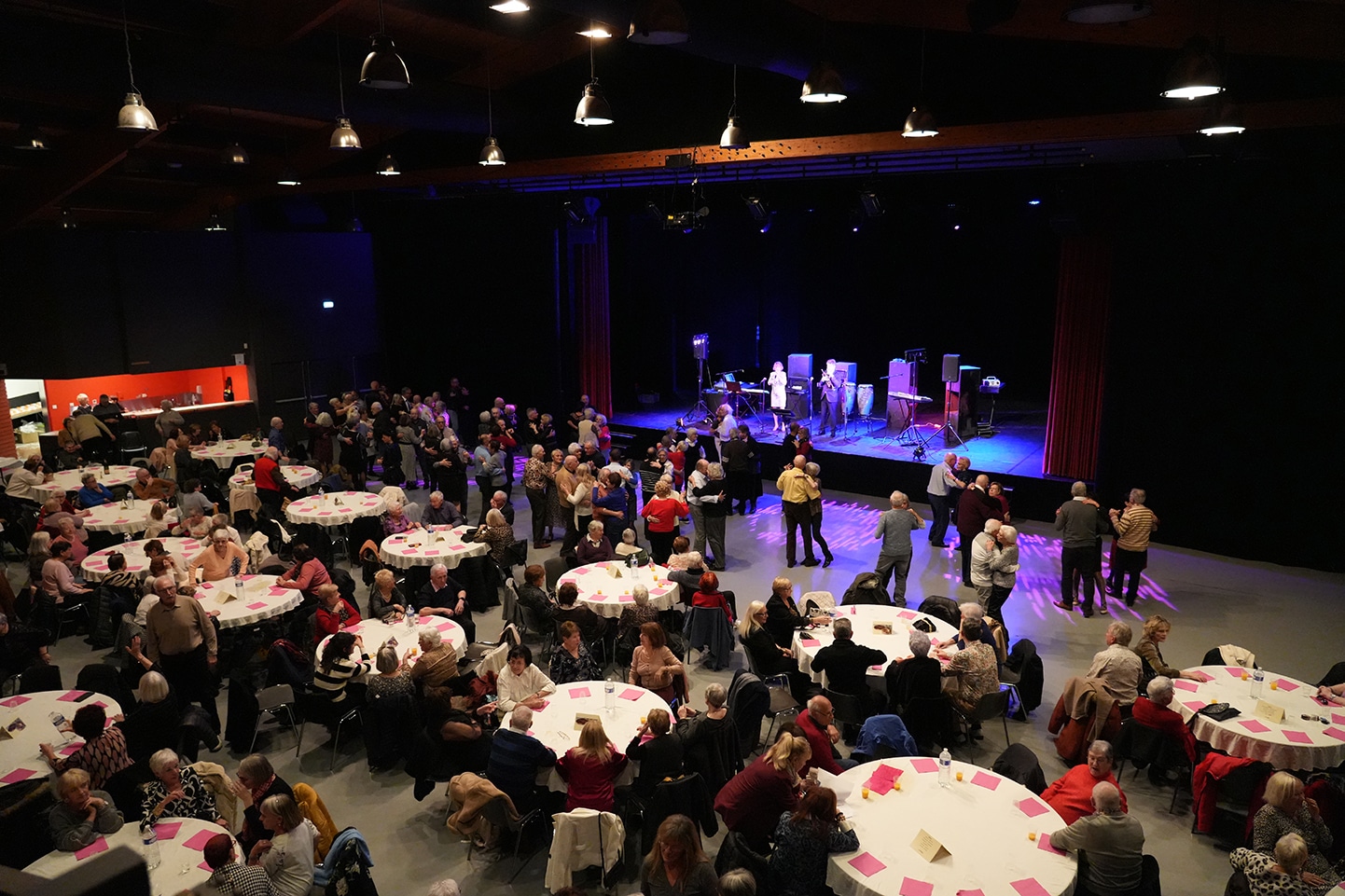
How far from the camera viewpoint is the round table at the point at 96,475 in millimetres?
12188

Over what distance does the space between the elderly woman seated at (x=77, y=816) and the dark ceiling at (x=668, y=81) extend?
6243 millimetres

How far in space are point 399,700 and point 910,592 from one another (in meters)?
5.73

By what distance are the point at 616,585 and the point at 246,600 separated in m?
3.25

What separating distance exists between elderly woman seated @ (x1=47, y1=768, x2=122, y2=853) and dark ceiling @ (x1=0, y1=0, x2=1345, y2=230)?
6243 millimetres

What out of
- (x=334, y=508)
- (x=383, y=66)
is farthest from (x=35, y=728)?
(x=334, y=508)

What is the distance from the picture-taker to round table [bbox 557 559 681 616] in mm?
7965

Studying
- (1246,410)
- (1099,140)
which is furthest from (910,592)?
(1099,140)

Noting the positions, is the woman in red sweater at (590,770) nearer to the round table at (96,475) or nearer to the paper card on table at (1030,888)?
the paper card on table at (1030,888)

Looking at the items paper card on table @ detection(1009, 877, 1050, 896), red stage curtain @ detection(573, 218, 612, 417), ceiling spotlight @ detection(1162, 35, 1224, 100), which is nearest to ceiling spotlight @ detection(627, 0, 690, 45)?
ceiling spotlight @ detection(1162, 35, 1224, 100)

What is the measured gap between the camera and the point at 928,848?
14.7ft

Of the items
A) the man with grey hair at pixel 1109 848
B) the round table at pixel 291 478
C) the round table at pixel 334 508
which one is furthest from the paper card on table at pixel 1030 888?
the round table at pixel 291 478

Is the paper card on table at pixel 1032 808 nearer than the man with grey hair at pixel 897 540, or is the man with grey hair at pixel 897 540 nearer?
the paper card on table at pixel 1032 808

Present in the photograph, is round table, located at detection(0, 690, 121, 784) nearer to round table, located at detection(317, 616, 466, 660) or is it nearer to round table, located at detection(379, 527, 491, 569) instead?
round table, located at detection(317, 616, 466, 660)

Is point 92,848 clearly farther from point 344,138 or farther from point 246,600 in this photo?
point 344,138
